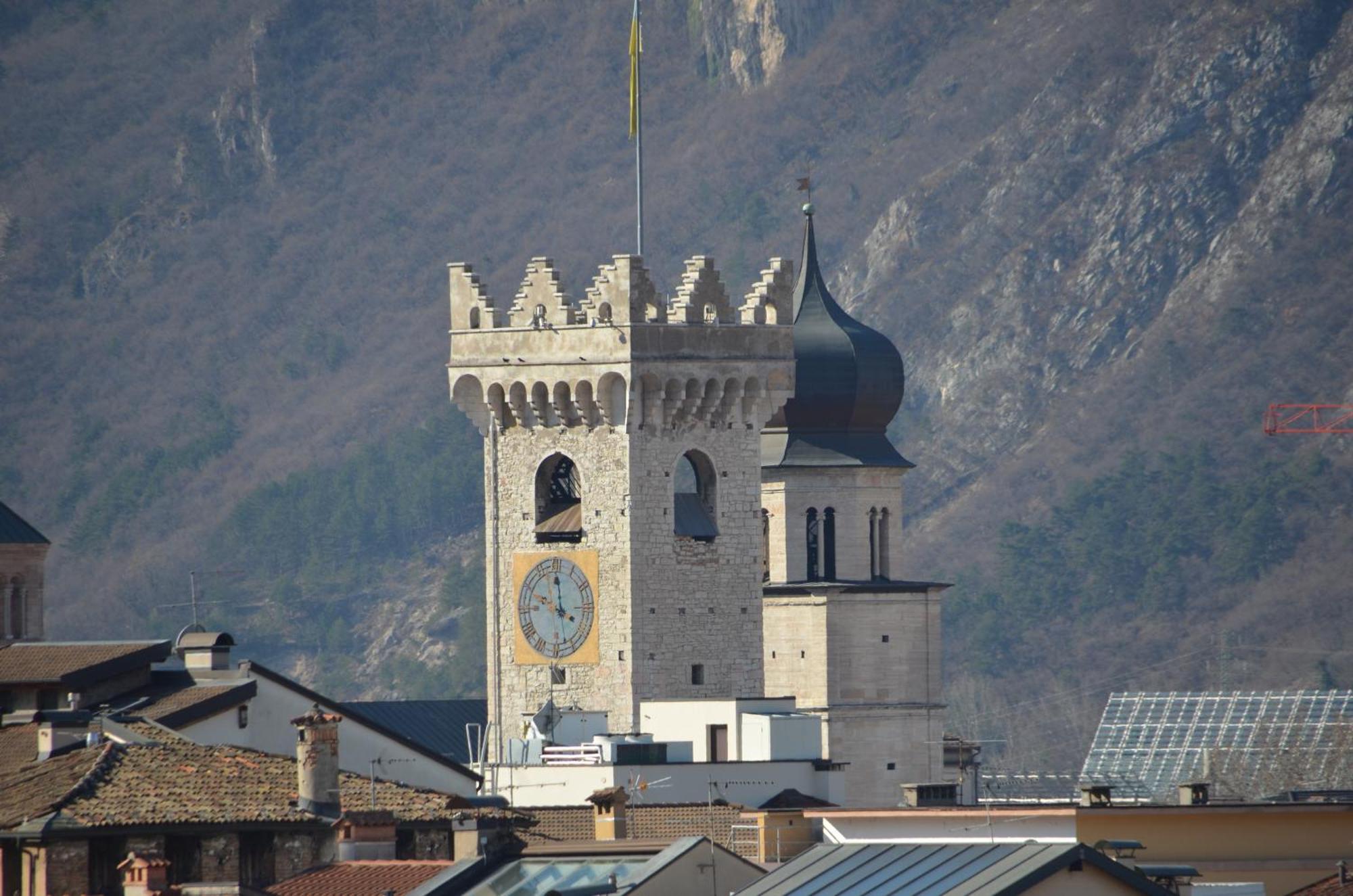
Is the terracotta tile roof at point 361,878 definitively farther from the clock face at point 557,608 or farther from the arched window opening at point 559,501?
the arched window opening at point 559,501

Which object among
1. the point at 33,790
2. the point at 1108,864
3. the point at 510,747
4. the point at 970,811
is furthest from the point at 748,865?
the point at 510,747

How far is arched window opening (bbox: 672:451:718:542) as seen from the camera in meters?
90.8

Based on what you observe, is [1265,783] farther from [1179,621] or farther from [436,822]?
[1179,621]

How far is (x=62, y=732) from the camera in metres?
61.7

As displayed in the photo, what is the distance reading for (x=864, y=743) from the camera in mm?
104062

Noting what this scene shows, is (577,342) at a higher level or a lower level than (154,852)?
higher

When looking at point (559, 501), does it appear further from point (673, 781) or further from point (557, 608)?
point (673, 781)

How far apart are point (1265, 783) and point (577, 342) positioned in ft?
84.7

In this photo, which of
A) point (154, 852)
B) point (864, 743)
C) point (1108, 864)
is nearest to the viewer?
point (1108, 864)

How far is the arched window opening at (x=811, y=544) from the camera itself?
106438 mm

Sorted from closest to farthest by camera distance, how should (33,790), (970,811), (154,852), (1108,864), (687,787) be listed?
(1108,864), (154,852), (33,790), (970,811), (687,787)

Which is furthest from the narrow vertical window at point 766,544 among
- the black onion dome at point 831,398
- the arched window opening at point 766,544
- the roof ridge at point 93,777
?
the roof ridge at point 93,777

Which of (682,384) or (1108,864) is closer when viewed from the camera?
(1108,864)

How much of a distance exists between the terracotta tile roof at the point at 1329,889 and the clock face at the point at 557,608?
132ft
